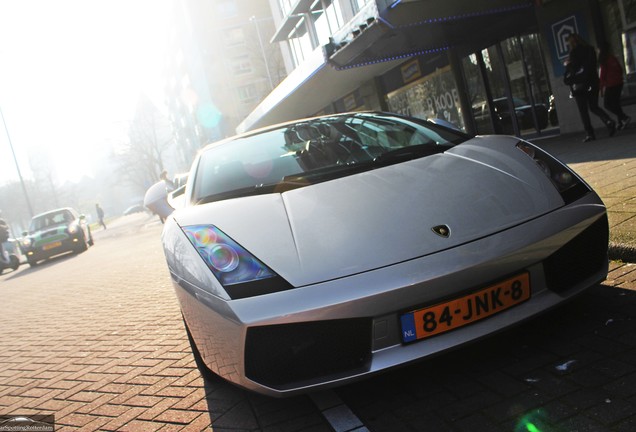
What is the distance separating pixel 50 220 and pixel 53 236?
1.22 m

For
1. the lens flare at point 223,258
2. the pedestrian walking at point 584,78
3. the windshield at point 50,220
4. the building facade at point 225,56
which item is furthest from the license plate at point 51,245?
the building facade at point 225,56

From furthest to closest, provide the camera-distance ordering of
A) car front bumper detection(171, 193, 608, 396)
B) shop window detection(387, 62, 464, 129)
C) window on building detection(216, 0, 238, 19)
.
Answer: window on building detection(216, 0, 238, 19), shop window detection(387, 62, 464, 129), car front bumper detection(171, 193, 608, 396)

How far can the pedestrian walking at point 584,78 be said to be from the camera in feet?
28.3

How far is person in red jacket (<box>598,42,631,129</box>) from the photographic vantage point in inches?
336

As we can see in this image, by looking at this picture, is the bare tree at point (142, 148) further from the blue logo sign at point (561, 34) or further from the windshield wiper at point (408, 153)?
the windshield wiper at point (408, 153)

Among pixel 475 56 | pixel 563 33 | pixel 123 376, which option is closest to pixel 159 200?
pixel 123 376

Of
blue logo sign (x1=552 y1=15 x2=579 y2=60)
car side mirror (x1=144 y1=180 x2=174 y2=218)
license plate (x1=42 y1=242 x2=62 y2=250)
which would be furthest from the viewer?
license plate (x1=42 y1=242 x2=62 y2=250)

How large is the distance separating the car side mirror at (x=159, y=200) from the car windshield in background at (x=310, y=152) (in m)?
0.58

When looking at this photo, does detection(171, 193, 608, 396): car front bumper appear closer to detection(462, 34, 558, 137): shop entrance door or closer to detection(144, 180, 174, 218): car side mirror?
detection(144, 180, 174, 218): car side mirror

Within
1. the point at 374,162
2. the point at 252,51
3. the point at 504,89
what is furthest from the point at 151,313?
the point at 252,51

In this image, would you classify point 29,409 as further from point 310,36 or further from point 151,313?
point 310,36

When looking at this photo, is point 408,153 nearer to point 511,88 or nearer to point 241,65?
point 511,88

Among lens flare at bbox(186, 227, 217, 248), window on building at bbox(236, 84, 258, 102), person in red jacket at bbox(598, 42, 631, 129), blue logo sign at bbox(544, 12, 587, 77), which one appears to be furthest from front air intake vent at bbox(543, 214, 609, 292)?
window on building at bbox(236, 84, 258, 102)

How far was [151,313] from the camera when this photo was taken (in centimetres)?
527
